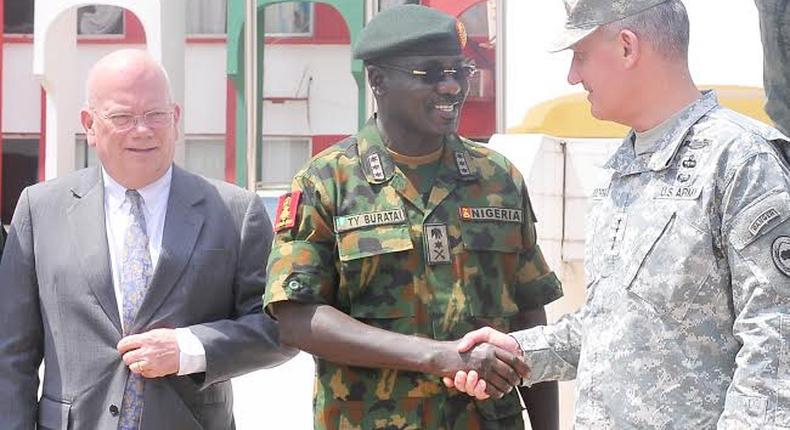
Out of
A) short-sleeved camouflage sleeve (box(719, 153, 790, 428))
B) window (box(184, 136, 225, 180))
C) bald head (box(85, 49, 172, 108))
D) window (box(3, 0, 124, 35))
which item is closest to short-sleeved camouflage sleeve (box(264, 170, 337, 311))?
bald head (box(85, 49, 172, 108))

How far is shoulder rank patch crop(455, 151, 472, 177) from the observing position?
3258 mm

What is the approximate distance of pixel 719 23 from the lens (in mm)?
6828

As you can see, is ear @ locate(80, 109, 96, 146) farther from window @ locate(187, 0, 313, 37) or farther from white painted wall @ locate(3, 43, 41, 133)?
white painted wall @ locate(3, 43, 41, 133)

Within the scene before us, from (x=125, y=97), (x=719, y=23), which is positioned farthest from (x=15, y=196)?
(x=125, y=97)

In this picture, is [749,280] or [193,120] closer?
[749,280]

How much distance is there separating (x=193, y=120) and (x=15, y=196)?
3928 millimetres

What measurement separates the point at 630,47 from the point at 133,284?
144 cm

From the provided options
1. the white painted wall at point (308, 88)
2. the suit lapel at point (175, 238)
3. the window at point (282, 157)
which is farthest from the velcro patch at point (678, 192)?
the window at point (282, 157)

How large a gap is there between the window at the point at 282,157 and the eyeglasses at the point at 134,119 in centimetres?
1917

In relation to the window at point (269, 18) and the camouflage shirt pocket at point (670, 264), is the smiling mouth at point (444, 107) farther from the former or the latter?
the window at point (269, 18)

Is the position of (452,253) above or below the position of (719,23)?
below

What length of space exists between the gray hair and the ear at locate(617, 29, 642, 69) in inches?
0.4

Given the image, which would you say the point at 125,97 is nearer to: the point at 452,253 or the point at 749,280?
the point at 452,253

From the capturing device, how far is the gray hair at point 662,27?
104 inches
